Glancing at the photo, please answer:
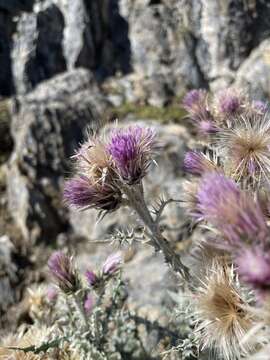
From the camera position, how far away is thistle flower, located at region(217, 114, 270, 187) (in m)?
2.29

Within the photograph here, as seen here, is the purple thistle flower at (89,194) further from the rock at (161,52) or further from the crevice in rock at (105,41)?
the crevice in rock at (105,41)

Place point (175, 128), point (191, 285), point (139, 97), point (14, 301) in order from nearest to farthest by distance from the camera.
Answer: point (191, 285) < point (14, 301) < point (175, 128) < point (139, 97)

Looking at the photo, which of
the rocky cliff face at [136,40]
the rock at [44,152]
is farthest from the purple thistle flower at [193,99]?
the rocky cliff face at [136,40]

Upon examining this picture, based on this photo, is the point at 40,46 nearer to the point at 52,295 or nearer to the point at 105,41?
the point at 105,41

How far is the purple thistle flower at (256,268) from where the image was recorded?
1313 mm

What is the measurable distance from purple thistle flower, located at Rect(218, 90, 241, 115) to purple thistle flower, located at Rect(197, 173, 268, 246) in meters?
1.49

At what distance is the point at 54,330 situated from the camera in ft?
10.2

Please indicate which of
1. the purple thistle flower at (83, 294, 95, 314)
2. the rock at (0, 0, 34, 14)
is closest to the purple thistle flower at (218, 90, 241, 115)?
the purple thistle flower at (83, 294, 95, 314)

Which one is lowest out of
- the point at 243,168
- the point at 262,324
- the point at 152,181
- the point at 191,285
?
the point at 152,181

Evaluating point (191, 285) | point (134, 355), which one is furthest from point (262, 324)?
point (134, 355)

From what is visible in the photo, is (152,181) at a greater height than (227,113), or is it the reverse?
(227,113)

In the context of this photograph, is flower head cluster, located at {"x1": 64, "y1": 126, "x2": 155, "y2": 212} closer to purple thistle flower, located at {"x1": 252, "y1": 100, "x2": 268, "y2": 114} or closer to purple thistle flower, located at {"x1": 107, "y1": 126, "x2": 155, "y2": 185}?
purple thistle flower, located at {"x1": 107, "y1": 126, "x2": 155, "y2": 185}

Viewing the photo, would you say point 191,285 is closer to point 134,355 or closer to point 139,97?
point 134,355

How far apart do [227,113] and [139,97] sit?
27.7ft
